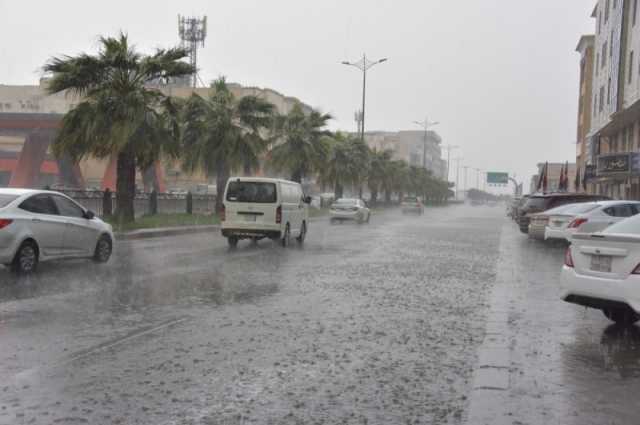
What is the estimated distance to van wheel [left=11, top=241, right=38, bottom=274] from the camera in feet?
38.9

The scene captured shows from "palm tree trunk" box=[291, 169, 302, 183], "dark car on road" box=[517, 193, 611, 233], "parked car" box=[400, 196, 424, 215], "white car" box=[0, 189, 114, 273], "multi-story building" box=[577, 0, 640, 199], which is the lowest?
"parked car" box=[400, 196, 424, 215]

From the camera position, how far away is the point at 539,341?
24.7 ft

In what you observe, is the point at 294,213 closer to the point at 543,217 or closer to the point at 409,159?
the point at 543,217

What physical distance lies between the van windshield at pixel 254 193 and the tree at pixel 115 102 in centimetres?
598

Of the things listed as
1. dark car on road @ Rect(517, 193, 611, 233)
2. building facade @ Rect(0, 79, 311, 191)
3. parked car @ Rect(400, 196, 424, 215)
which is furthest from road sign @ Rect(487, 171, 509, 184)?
dark car on road @ Rect(517, 193, 611, 233)

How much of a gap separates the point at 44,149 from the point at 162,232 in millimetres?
56019

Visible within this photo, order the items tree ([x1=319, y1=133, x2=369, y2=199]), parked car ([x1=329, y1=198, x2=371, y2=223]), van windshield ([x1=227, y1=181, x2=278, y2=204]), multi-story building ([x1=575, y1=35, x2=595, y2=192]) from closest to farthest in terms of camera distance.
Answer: van windshield ([x1=227, y1=181, x2=278, y2=204])
parked car ([x1=329, y1=198, x2=371, y2=223])
tree ([x1=319, y1=133, x2=369, y2=199])
multi-story building ([x1=575, y1=35, x2=595, y2=192])

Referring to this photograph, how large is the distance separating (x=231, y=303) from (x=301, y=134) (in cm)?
3501

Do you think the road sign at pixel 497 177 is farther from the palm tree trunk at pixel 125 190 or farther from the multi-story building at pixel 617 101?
the palm tree trunk at pixel 125 190

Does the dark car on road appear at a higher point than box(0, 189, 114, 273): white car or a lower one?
higher

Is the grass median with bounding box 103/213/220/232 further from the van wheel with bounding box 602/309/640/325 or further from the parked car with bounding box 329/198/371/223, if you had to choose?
the van wheel with bounding box 602/309/640/325

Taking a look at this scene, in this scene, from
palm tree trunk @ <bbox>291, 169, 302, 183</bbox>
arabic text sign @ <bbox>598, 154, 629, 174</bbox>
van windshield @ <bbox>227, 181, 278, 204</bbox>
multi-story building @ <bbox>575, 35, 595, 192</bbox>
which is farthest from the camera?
multi-story building @ <bbox>575, 35, 595, 192</bbox>

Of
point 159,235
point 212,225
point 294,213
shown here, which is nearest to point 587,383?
point 294,213

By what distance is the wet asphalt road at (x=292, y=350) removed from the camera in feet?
16.2
